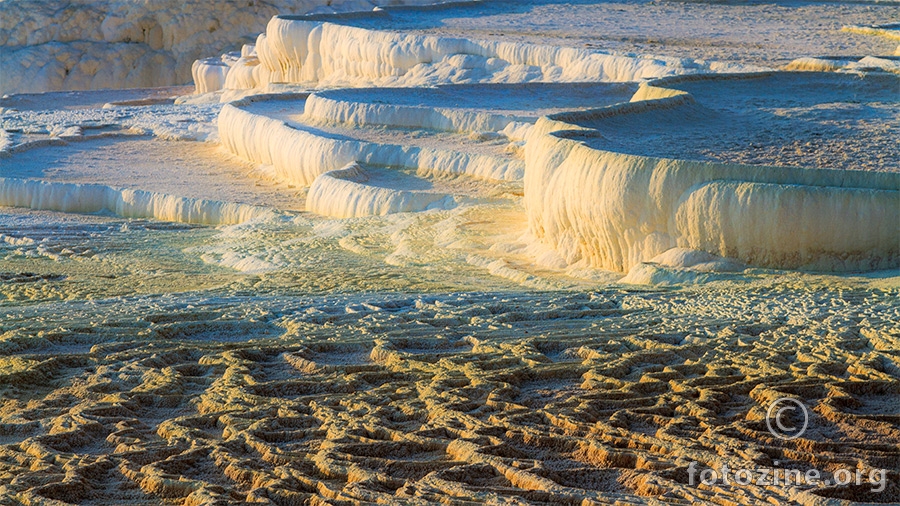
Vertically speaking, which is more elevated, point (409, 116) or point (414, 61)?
point (414, 61)

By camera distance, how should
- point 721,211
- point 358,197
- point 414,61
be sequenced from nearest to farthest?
1. point 721,211
2. point 358,197
3. point 414,61

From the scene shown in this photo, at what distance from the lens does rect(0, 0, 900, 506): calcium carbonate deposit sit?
9.15 feet

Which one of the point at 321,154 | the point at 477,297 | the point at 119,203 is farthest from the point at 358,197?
the point at 477,297

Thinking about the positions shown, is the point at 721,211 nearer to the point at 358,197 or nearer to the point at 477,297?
the point at 477,297

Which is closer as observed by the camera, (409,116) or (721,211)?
(721,211)

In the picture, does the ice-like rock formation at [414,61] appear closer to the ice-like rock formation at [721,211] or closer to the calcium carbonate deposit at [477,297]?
the calcium carbonate deposit at [477,297]

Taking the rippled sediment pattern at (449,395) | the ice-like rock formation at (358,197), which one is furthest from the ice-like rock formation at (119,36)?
the rippled sediment pattern at (449,395)

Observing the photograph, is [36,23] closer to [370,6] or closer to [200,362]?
[370,6]

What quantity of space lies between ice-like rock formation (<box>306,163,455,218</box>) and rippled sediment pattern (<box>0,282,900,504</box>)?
3.25 metres

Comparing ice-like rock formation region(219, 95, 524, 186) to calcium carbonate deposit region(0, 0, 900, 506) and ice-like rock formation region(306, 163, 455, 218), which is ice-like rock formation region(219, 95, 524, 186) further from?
ice-like rock formation region(306, 163, 455, 218)

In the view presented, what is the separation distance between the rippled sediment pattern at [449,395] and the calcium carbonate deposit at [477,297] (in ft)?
0.04

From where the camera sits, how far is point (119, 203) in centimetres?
909

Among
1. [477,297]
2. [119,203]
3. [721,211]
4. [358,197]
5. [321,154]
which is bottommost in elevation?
[119,203]

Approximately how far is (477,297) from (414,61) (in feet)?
28.6
